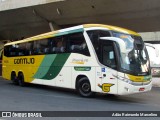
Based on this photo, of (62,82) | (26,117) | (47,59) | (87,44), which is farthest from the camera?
(47,59)

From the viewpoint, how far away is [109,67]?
1302 centimetres

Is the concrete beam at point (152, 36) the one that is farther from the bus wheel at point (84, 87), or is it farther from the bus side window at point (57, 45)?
the bus wheel at point (84, 87)

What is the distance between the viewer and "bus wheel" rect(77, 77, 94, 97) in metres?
14.1

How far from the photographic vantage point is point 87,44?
45.9 ft

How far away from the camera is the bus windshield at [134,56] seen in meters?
12.7

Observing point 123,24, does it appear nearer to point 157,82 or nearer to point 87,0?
point 87,0

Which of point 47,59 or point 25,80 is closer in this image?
point 47,59

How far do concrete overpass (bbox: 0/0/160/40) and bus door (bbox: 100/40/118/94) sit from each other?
13.3m

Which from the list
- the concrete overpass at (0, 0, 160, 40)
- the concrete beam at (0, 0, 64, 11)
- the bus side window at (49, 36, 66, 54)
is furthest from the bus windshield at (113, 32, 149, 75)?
the concrete beam at (0, 0, 64, 11)

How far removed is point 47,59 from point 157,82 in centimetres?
1012

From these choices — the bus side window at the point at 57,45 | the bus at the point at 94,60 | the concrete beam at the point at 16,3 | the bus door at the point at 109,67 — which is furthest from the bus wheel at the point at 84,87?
the concrete beam at the point at 16,3

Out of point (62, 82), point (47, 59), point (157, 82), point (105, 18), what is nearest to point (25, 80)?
point (47, 59)

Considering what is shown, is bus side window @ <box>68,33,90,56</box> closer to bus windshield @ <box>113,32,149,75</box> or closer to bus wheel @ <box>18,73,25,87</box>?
bus windshield @ <box>113,32,149,75</box>

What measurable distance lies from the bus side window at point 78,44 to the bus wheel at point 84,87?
128 centimetres
